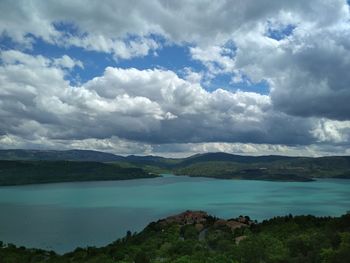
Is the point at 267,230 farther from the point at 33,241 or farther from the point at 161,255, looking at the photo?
the point at 33,241

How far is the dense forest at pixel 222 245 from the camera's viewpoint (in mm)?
54622

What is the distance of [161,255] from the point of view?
71938mm

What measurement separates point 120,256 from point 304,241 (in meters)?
34.2

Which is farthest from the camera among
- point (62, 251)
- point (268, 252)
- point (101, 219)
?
point (101, 219)

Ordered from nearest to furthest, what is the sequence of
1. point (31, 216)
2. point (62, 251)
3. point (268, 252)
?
point (268, 252)
point (62, 251)
point (31, 216)

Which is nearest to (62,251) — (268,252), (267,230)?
(267,230)

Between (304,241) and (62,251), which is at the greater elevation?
(304,241)

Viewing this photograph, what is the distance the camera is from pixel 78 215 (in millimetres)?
166750

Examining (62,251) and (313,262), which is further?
(62,251)

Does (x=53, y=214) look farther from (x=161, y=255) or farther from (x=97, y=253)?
(x=161, y=255)

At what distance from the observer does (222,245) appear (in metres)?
76.1

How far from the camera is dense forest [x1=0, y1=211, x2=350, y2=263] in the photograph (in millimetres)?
54622

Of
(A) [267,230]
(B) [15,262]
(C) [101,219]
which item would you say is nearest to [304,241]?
(A) [267,230]

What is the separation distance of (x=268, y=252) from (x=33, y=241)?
78.9 m
